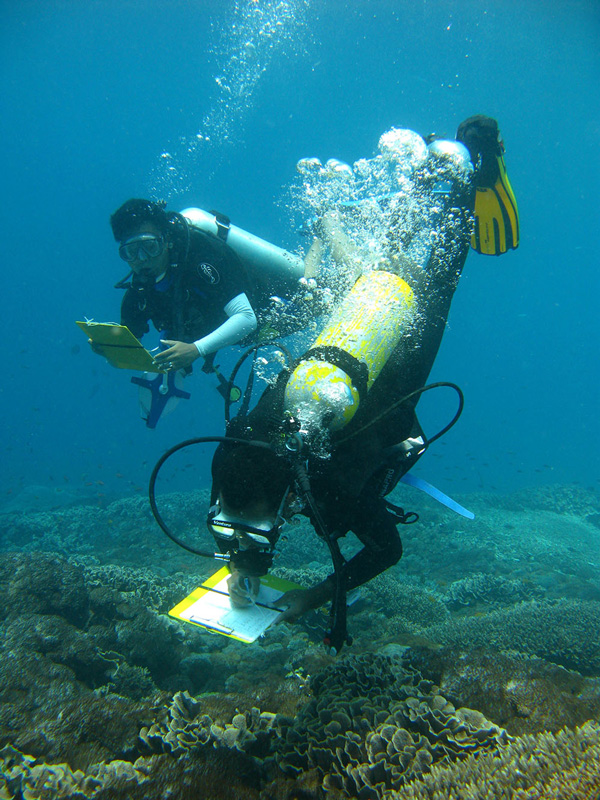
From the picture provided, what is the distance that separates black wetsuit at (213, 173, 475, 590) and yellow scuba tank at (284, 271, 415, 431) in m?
0.17

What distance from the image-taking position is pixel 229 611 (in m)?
2.54

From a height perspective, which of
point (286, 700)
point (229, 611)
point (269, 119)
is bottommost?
point (286, 700)

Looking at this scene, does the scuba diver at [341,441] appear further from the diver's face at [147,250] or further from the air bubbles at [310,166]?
the air bubbles at [310,166]

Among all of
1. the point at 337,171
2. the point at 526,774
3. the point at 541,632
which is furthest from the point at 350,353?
the point at 337,171

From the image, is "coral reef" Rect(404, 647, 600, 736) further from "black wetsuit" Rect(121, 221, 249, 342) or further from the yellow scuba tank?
"black wetsuit" Rect(121, 221, 249, 342)

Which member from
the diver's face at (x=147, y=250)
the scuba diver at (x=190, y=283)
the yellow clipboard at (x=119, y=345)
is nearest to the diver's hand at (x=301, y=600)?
the scuba diver at (x=190, y=283)

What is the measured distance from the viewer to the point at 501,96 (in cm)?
3669

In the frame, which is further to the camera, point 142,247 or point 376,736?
point 142,247

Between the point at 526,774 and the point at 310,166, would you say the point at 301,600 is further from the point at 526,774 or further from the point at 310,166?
the point at 310,166

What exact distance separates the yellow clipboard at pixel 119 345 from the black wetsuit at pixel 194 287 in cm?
80

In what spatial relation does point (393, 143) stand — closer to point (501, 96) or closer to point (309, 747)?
point (309, 747)

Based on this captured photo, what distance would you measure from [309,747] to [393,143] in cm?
690

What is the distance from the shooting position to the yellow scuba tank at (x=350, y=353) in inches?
85.6

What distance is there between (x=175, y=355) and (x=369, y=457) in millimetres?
2744
